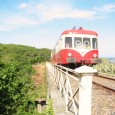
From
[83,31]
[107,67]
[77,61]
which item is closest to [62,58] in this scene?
[77,61]

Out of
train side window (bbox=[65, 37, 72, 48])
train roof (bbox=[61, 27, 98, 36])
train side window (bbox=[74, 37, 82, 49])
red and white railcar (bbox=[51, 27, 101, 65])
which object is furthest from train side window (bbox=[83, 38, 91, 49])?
train side window (bbox=[65, 37, 72, 48])

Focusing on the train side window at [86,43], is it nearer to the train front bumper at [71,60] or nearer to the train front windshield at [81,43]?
the train front windshield at [81,43]

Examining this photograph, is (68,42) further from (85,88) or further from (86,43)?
(85,88)

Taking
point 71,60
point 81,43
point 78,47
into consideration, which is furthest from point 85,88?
point 81,43

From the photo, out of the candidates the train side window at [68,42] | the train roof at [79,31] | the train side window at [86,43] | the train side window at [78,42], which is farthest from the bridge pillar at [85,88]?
the train side window at [86,43]

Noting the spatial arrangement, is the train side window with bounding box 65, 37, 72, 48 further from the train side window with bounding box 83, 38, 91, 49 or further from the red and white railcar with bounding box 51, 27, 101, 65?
the train side window with bounding box 83, 38, 91, 49

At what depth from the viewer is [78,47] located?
797 inches

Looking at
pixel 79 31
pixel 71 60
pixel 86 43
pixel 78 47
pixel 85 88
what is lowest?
pixel 85 88

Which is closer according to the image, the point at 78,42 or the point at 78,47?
the point at 78,47

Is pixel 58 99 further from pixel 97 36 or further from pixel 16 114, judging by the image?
pixel 97 36

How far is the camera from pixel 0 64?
21.0 metres

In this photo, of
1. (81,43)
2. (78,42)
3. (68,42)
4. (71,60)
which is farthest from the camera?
(81,43)

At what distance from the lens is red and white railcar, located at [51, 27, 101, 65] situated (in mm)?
19969

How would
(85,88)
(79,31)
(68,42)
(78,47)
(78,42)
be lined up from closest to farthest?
(85,88) → (68,42) → (78,47) → (78,42) → (79,31)
